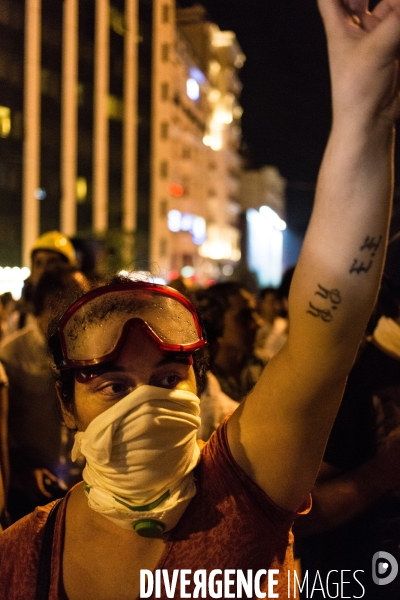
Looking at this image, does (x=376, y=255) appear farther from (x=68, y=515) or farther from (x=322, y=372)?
(x=68, y=515)

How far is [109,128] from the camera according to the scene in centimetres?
5050

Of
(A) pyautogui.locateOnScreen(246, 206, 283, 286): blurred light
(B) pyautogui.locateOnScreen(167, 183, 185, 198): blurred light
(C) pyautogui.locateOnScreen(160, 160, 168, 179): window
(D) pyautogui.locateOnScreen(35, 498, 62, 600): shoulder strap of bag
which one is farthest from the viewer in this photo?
(A) pyautogui.locateOnScreen(246, 206, 283, 286): blurred light

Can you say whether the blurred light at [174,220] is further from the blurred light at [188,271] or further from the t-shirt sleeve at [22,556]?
the t-shirt sleeve at [22,556]

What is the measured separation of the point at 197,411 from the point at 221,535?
32cm

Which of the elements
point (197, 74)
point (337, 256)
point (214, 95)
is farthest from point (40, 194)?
point (337, 256)

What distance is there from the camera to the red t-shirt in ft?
5.18

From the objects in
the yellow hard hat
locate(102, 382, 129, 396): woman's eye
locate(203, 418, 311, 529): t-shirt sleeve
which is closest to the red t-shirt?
locate(203, 418, 311, 529): t-shirt sleeve

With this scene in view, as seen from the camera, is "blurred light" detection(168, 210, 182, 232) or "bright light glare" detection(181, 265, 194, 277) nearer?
"blurred light" detection(168, 210, 182, 232)

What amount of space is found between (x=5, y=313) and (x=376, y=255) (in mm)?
8767

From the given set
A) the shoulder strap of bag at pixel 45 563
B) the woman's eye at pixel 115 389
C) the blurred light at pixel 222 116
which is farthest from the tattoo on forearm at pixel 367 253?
the blurred light at pixel 222 116

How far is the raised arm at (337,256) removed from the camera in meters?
1.32

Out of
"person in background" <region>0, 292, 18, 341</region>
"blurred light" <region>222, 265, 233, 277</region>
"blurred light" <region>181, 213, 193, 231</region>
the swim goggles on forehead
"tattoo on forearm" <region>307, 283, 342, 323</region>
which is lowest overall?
"blurred light" <region>222, 265, 233, 277</region>

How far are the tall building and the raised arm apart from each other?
1399 inches

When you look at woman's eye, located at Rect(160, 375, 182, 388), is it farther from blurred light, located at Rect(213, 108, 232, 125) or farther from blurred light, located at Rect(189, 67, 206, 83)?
blurred light, located at Rect(213, 108, 232, 125)
